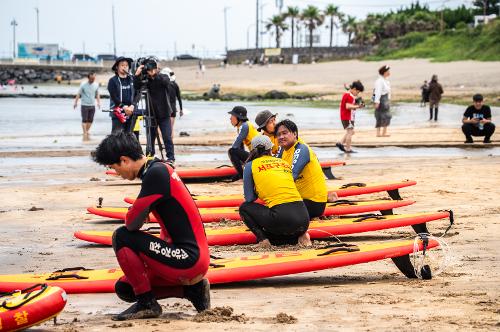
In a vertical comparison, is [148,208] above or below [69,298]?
above

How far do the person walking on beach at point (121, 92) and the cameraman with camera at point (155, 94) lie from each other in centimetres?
22

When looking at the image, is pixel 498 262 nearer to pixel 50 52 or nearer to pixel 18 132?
pixel 18 132

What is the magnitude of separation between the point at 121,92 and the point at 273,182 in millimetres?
7083

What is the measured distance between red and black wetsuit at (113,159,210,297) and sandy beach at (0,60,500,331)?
327 mm

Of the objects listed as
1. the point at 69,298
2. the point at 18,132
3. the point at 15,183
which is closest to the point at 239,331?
the point at 69,298

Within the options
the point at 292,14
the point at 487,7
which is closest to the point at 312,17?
the point at 292,14

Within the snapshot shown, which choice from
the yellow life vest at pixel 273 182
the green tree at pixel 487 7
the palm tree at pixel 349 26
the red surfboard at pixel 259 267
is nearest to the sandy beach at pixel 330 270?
the red surfboard at pixel 259 267

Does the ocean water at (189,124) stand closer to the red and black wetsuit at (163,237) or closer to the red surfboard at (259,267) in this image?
the red surfboard at (259,267)

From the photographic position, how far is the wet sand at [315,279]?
607cm

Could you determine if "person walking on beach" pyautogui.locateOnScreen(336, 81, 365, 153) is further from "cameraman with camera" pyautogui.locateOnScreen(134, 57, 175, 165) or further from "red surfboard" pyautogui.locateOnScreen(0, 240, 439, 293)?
"red surfboard" pyautogui.locateOnScreen(0, 240, 439, 293)

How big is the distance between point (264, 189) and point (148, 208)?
9.25 ft

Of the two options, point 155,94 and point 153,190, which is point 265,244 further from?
point 155,94

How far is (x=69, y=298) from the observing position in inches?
277

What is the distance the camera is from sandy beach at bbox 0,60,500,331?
6125mm
